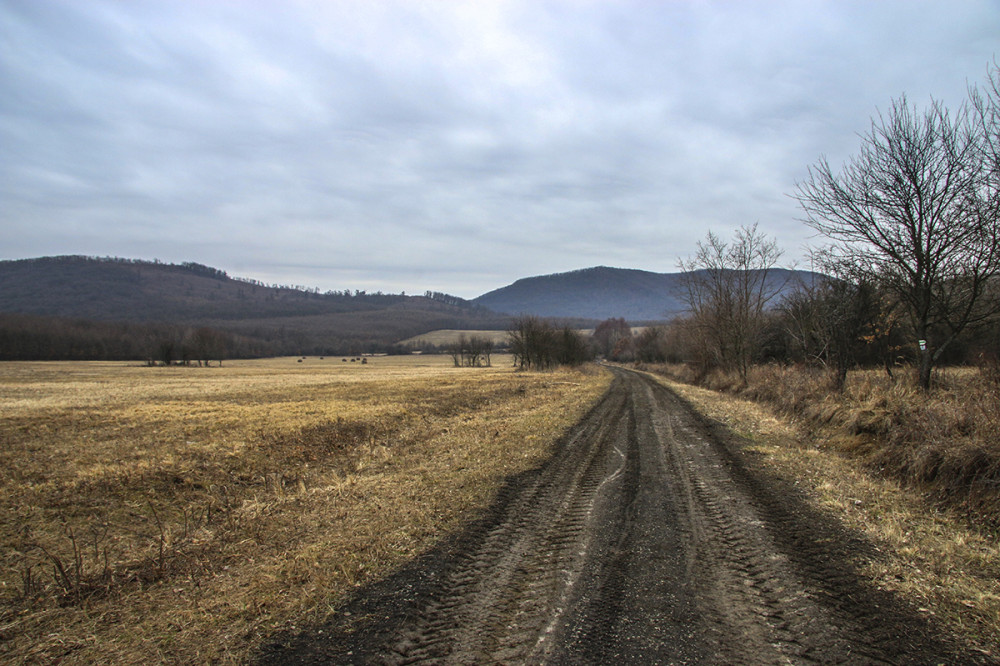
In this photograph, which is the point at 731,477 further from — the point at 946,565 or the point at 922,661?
the point at 922,661

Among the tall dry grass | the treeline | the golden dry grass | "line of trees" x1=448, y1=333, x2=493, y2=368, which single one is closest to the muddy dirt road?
the golden dry grass

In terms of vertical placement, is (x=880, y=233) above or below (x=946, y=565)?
above

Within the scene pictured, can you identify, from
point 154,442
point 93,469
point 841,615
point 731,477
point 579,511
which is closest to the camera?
point 841,615

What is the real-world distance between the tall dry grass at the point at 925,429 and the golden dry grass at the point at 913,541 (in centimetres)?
33

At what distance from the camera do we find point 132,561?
5.76 metres

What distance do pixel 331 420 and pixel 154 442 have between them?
4.69 meters

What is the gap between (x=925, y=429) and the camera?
7.94 metres

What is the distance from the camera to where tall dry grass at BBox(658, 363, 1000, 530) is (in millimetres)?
6445

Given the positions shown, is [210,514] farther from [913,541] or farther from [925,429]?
[925,429]

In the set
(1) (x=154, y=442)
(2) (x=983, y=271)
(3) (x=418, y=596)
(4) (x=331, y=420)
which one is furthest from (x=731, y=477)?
(1) (x=154, y=442)

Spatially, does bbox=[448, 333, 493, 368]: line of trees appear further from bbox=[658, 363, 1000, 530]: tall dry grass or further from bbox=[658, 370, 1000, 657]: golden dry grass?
bbox=[658, 370, 1000, 657]: golden dry grass

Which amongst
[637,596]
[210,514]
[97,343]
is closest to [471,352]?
[97,343]

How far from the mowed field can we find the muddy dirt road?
0.66 m

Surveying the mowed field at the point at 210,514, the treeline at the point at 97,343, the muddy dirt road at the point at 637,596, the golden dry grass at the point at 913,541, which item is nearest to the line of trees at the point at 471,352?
the treeline at the point at 97,343
